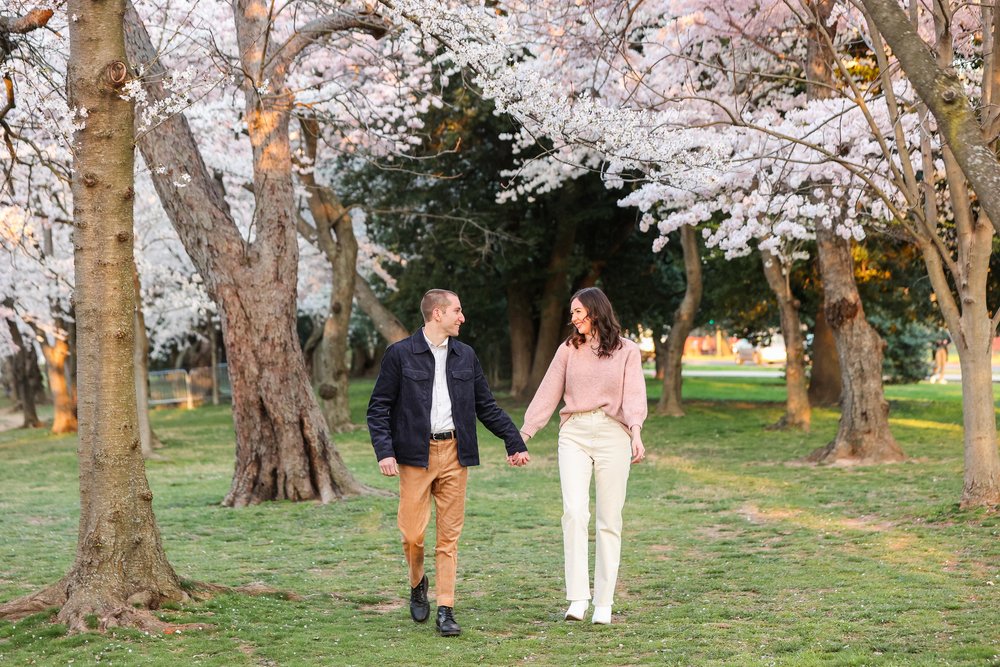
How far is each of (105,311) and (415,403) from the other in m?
1.79

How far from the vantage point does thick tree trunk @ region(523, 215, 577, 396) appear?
29.8 m

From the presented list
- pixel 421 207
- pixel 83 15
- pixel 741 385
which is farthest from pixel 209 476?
pixel 741 385

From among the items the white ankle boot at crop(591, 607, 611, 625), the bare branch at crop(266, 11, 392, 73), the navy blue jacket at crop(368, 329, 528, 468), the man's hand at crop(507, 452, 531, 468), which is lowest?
the white ankle boot at crop(591, 607, 611, 625)

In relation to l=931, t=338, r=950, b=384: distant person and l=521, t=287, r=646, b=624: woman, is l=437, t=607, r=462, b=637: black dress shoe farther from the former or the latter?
l=931, t=338, r=950, b=384: distant person

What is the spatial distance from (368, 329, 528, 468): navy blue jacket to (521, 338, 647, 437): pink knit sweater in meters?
0.33

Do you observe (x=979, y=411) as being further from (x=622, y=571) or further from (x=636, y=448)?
(x=636, y=448)

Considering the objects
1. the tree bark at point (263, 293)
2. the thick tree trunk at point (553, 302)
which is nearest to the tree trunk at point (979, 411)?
the tree bark at point (263, 293)

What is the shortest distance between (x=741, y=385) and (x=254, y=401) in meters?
32.0

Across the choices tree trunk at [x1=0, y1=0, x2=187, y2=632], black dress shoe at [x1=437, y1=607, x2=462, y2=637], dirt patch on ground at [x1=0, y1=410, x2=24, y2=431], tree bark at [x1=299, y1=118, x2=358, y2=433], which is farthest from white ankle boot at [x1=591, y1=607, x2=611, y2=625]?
dirt patch on ground at [x1=0, y1=410, x2=24, y2=431]

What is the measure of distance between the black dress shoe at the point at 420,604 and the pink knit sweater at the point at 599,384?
106 cm

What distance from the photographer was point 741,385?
139 ft

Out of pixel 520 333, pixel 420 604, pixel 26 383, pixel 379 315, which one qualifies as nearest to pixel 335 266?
pixel 379 315

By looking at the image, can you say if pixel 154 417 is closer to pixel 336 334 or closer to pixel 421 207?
pixel 421 207

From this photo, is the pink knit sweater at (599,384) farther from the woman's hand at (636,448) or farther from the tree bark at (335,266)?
the tree bark at (335,266)
